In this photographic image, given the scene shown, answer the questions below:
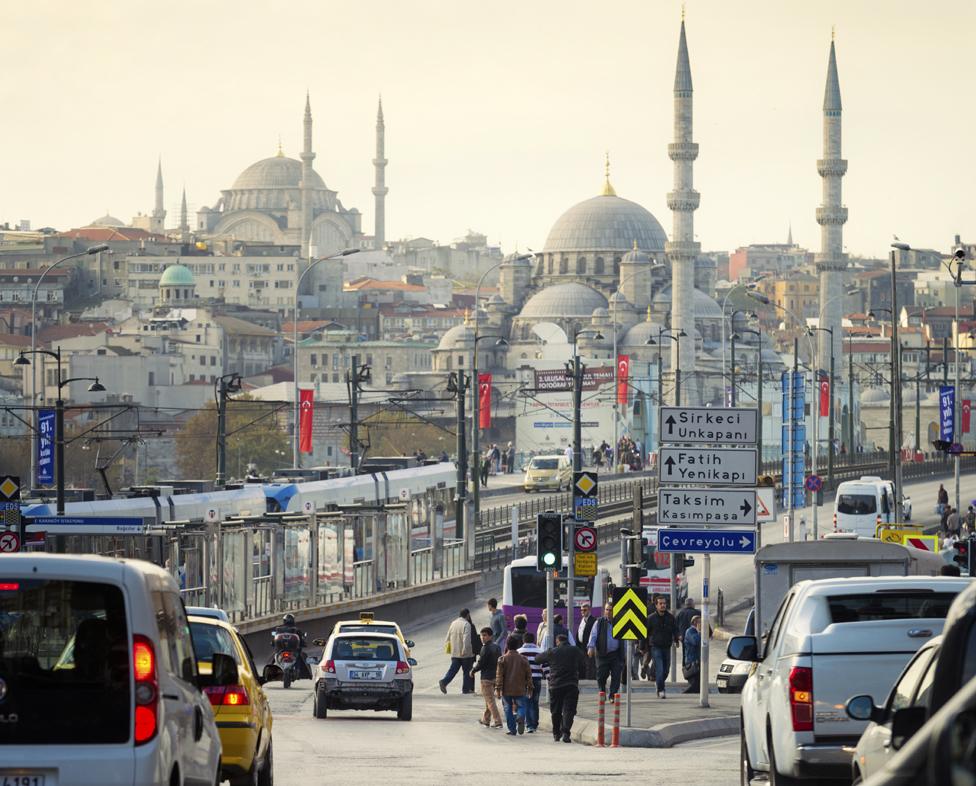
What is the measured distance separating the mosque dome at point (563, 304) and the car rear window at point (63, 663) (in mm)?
161273

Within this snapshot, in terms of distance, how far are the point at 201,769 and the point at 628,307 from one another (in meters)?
158

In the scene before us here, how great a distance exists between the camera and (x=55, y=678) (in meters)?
8.17

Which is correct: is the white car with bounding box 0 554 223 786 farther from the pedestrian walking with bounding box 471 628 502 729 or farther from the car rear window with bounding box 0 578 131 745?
the pedestrian walking with bounding box 471 628 502 729

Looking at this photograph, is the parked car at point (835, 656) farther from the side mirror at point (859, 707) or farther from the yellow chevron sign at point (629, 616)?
the yellow chevron sign at point (629, 616)

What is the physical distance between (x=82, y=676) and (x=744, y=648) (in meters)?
4.59

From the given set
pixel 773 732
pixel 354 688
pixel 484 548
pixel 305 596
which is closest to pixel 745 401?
pixel 484 548

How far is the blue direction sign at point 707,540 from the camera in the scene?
20.9 m

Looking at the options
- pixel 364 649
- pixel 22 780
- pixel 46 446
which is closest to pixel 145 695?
pixel 22 780

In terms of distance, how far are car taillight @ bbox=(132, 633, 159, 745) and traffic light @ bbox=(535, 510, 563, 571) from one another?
16.1 m

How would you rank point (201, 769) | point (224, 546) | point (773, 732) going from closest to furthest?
point (201, 769), point (773, 732), point (224, 546)

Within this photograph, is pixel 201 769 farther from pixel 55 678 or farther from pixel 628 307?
pixel 628 307

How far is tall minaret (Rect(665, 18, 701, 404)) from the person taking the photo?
12181 cm

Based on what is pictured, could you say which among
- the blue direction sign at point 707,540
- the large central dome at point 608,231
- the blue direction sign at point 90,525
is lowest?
the blue direction sign at point 90,525

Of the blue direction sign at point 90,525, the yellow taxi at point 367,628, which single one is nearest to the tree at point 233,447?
the blue direction sign at point 90,525
